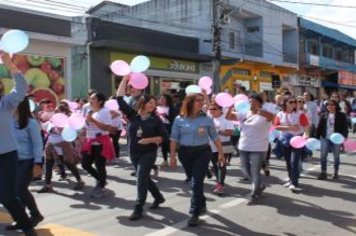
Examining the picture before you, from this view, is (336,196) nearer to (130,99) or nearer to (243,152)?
(243,152)

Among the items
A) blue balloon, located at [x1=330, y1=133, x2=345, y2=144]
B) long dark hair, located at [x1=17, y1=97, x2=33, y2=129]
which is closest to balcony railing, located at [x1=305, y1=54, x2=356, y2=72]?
blue balloon, located at [x1=330, y1=133, x2=345, y2=144]

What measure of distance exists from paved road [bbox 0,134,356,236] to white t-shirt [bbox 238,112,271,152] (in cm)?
84

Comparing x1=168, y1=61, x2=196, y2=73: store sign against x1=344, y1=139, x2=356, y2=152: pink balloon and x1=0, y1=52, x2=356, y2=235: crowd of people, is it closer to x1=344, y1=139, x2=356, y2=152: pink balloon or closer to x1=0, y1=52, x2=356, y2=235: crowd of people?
x1=344, y1=139, x2=356, y2=152: pink balloon

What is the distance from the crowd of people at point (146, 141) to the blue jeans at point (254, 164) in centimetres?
1

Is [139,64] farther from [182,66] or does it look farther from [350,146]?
[182,66]

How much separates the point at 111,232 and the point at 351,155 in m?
9.98

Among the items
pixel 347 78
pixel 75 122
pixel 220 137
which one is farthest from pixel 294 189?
pixel 347 78

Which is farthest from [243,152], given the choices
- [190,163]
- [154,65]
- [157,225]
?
[154,65]

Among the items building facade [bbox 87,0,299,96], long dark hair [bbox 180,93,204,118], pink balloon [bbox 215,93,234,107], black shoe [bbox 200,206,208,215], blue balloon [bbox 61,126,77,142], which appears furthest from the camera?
building facade [bbox 87,0,299,96]

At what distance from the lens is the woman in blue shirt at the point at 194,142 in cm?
658

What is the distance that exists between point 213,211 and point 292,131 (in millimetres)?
2381

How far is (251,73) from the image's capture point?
34594 mm

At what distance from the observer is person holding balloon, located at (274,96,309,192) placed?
8.80 metres

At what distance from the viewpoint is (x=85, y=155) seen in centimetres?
838
